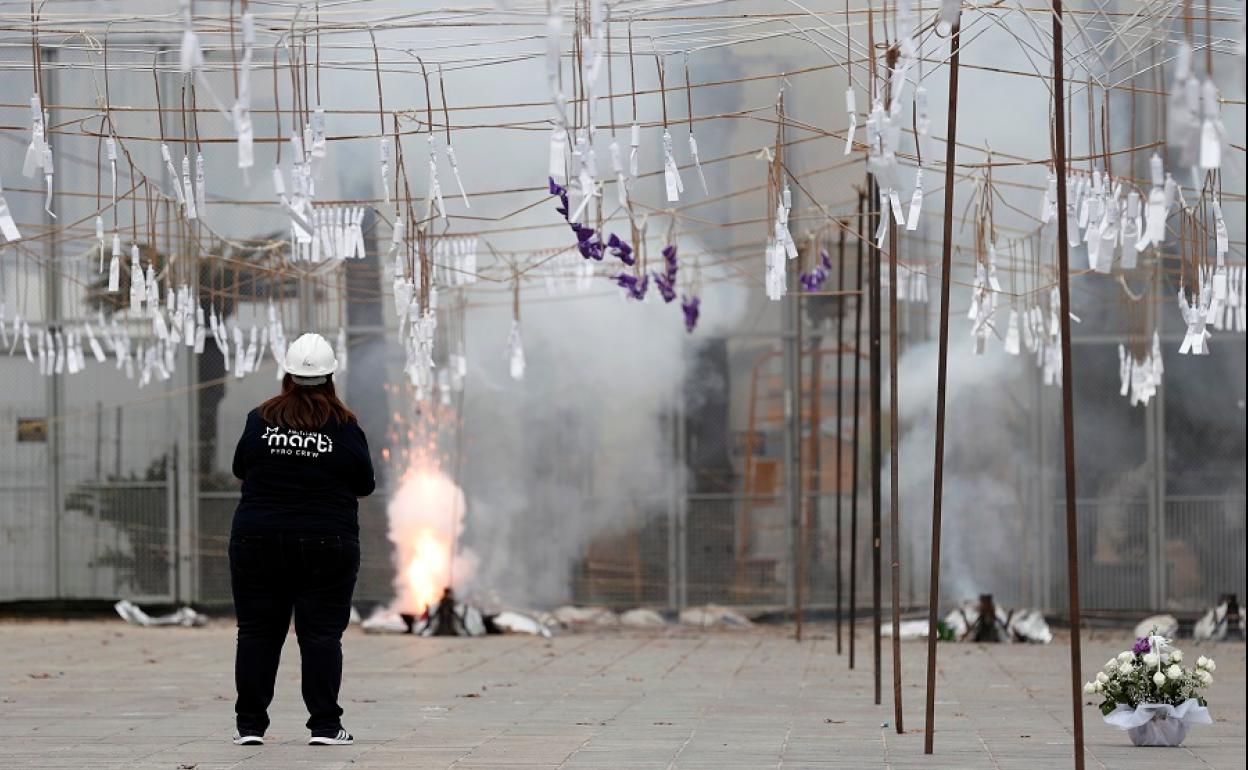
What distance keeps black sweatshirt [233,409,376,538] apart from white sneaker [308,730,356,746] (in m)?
0.78

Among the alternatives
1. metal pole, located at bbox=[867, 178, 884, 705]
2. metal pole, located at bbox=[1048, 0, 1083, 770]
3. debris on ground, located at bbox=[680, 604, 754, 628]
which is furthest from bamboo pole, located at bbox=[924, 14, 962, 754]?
debris on ground, located at bbox=[680, 604, 754, 628]

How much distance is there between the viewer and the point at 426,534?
16.8m

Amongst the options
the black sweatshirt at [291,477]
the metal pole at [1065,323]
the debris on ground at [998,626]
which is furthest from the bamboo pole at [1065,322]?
the debris on ground at [998,626]

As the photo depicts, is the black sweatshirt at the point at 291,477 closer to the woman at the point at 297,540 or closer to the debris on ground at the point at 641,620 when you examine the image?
the woman at the point at 297,540

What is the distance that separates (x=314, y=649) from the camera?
22.6 feet

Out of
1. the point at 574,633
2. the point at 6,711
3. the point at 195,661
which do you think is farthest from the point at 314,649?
the point at 574,633

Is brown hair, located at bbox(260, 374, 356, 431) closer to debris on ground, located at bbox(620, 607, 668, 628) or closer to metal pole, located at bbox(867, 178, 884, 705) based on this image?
metal pole, located at bbox(867, 178, 884, 705)

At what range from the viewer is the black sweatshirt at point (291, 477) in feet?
22.6

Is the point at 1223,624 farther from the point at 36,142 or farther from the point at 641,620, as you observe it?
the point at 36,142

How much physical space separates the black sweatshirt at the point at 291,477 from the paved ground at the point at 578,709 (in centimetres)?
85

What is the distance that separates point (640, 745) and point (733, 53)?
10085 mm

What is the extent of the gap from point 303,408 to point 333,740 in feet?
4.16

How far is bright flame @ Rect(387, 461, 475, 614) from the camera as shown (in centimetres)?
1669

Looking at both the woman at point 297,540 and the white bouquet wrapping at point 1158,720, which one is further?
the white bouquet wrapping at point 1158,720
